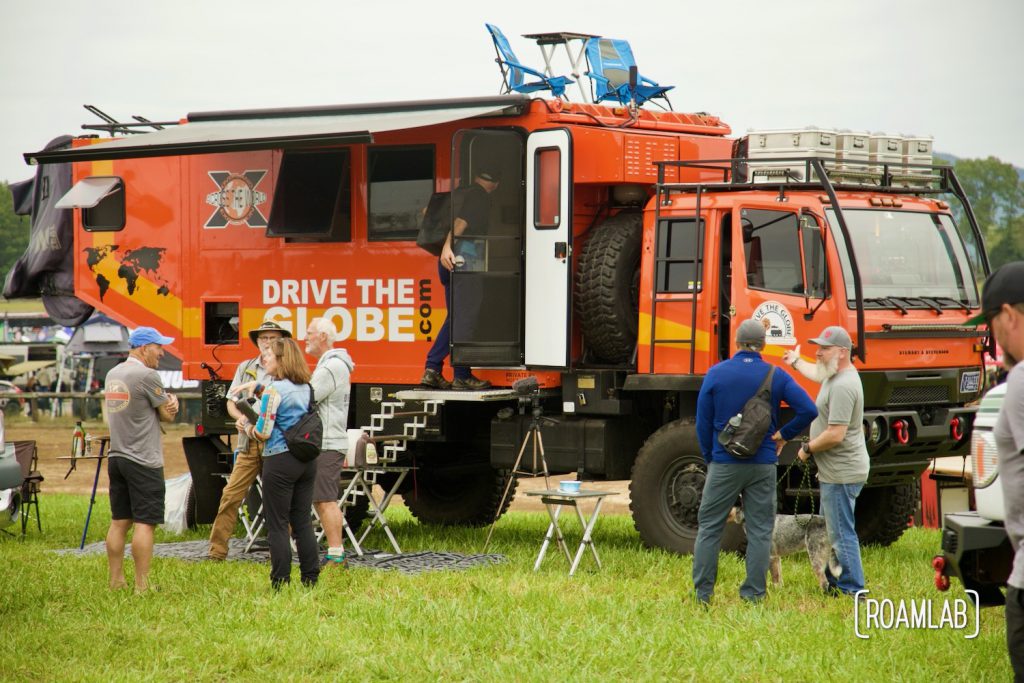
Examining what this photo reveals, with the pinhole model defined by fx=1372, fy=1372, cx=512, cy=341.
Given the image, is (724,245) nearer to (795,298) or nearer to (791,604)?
(795,298)

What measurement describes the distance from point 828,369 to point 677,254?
2.39m

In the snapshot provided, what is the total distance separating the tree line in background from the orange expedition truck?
40.2 meters

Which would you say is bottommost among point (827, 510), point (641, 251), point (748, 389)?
point (827, 510)

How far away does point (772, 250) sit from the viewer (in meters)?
10.3

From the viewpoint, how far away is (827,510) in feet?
27.9

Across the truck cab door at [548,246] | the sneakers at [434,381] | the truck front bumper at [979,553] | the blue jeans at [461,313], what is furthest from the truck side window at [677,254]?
the truck front bumper at [979,553]

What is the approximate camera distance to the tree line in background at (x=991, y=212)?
65062mm

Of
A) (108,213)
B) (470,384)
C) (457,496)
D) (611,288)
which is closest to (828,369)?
(611,288)

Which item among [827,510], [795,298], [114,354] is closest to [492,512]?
[795,298]

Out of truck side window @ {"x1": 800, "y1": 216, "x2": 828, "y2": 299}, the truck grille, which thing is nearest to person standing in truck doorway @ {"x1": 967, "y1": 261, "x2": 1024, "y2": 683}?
truck side window @ {"x1": 800, "y1": 216, "x2": 828, "y2": 299}

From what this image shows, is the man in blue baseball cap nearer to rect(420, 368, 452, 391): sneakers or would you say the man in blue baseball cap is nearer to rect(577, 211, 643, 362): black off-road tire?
rect(420, 368, 452, 391): sneakers

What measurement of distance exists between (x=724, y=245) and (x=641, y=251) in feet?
2.44

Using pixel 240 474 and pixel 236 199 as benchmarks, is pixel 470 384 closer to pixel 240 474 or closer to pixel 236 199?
pixel 240 474

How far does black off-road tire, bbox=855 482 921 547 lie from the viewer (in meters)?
11.3
